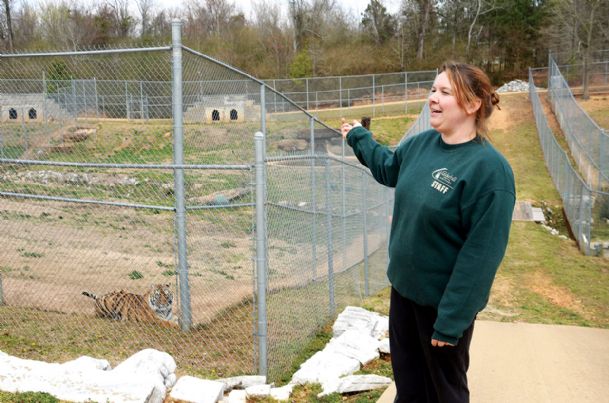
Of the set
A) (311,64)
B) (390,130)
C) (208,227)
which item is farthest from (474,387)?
(311,64)

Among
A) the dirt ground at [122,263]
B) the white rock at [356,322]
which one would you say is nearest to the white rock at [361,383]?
the white rock at [356,322]

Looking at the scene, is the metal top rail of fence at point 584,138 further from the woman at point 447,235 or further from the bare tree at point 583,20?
the woman at point 447,235

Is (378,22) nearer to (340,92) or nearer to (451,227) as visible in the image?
(340,92)

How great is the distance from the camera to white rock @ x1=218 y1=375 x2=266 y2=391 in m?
4.70

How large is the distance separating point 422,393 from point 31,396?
2430mm

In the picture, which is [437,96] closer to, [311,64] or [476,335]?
[476,335]

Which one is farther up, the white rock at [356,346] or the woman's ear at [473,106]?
the woman's ear at [473,106]

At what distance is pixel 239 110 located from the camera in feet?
33.2

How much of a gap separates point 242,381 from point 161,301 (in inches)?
73.0

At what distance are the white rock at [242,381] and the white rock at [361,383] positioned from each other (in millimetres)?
678

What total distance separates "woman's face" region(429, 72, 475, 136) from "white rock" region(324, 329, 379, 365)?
2919mm

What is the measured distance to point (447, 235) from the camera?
2.70m

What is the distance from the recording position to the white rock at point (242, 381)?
4695 mm

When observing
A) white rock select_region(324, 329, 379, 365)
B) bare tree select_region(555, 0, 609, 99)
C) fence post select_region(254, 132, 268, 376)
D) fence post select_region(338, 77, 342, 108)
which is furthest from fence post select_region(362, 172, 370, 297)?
bare tree select_region(555, 0, 609, 99)
